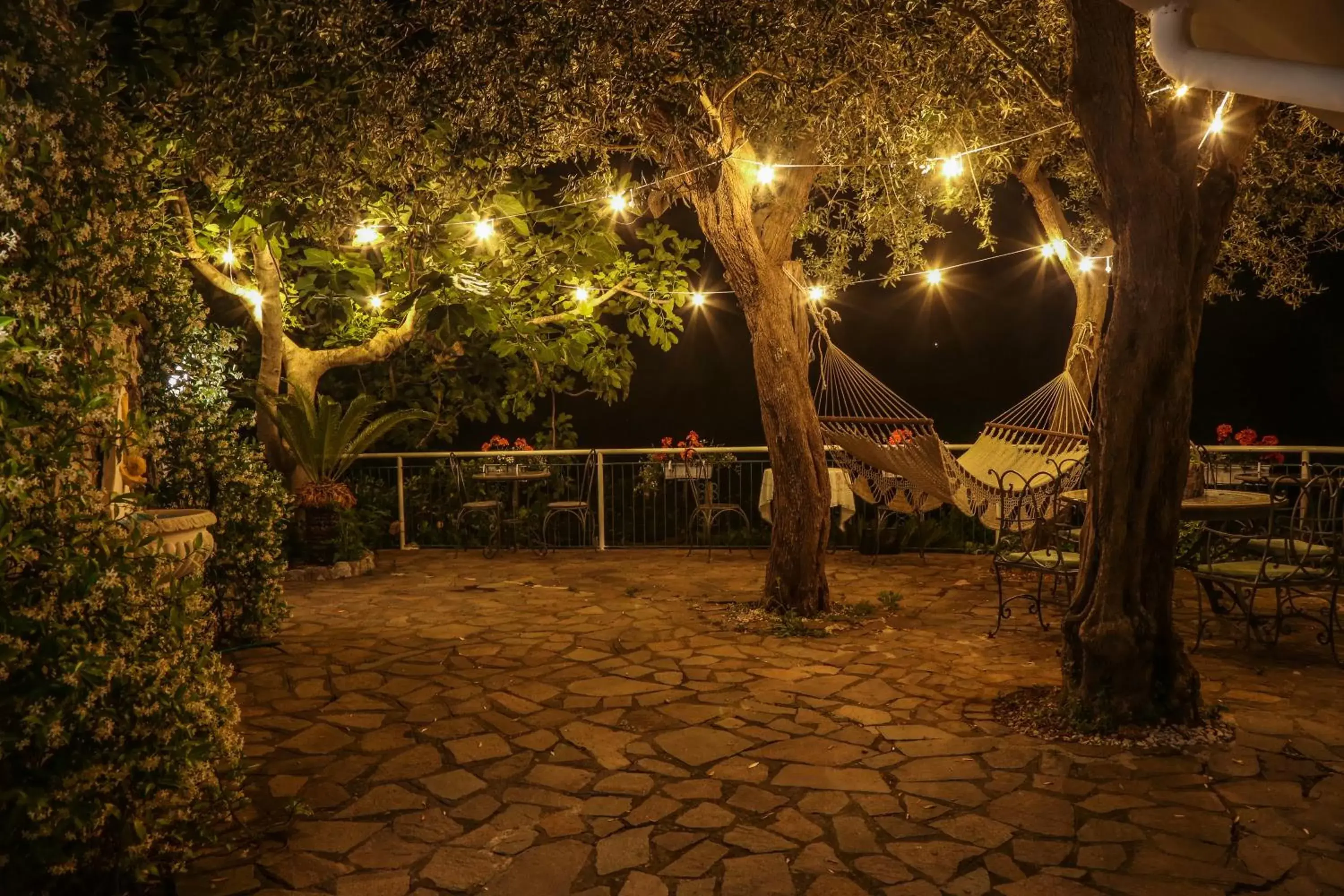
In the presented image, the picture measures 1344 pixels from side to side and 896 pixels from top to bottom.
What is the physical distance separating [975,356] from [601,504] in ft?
47.3

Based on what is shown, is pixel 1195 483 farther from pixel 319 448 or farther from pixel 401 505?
pixel 401 505

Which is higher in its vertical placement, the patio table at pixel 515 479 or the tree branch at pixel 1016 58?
the tree branch at pixel 1016 58

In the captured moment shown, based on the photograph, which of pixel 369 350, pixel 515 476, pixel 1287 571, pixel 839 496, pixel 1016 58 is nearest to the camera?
pixel 1016 58

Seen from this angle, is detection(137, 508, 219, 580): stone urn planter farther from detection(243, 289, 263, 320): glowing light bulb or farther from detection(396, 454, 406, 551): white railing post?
detection(396, 454, 406, 551): white railing post

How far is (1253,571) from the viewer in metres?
4.94

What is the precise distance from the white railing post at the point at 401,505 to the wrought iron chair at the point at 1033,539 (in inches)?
217

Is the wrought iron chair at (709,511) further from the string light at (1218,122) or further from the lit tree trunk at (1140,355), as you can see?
the string light at (1218,122)

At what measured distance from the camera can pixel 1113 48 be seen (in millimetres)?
3709

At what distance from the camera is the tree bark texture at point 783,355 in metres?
6.03

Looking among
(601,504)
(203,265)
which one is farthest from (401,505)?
(203,265)

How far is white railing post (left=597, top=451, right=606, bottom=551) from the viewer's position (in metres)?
9.59

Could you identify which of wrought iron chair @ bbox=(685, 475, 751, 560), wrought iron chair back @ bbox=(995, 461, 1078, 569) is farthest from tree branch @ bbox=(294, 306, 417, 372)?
wrought iron chair back @ bbox=(995, 461, 1078, 569)

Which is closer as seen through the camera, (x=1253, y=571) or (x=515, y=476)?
(x=1253, y=571)

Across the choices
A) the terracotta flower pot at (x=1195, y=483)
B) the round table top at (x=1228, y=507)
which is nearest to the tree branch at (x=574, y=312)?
the round table top at (x=1228, y=507)
